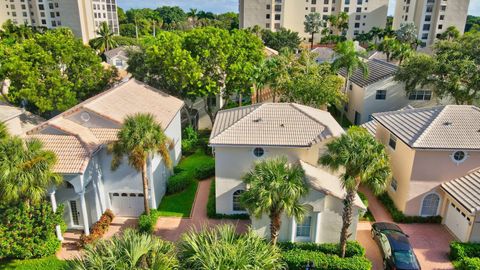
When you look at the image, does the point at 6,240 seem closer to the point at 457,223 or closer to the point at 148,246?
the point at 148,246

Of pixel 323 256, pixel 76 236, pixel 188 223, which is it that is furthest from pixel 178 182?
pixel 323 256

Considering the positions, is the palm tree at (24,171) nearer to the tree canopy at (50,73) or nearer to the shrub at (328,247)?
the tree canopy at (50,73)

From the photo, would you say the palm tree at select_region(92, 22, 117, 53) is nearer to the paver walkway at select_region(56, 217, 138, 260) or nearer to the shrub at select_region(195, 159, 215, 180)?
the shrub at select_region(195, 159, 215, 180)

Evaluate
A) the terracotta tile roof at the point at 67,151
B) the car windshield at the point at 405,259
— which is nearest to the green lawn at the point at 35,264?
the terracotta tile roof at the point at 67,151

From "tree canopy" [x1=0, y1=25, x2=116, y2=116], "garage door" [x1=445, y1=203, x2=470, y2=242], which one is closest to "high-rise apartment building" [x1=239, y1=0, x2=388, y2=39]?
"tree canopy" [x1=0, y1=25, x2=116, y2=116]

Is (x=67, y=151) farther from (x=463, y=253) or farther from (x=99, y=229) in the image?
(x=463, y=253)
